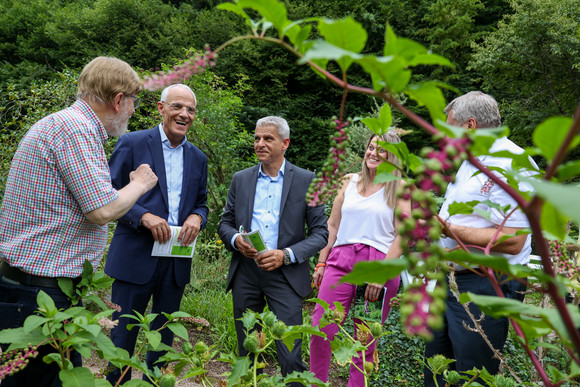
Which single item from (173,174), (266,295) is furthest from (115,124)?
(266,295)

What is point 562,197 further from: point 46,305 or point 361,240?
point 361,240

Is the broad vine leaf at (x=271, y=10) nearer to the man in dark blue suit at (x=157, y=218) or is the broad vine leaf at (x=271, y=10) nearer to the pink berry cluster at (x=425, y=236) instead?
the pink berry cluster at (x=425, y=236)

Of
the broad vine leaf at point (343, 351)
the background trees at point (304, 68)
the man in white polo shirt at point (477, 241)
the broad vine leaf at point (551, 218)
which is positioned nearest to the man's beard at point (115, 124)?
the broad vine leaf at point (343, 351)

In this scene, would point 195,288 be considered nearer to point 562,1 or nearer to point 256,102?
point 256,102

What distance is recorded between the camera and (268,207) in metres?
3.28

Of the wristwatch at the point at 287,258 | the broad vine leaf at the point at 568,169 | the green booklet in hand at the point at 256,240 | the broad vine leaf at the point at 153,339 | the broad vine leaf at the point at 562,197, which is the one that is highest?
the broad vine leaf at the point at 568,169

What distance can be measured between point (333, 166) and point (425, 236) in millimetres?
378

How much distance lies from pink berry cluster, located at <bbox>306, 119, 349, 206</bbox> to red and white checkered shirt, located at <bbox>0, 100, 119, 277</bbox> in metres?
1.21

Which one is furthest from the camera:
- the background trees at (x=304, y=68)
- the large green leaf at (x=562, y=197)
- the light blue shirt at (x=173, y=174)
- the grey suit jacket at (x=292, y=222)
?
the background trees at (x=304, y=68)

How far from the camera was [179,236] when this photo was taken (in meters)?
2.95

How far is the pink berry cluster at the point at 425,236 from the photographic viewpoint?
1.36 feet

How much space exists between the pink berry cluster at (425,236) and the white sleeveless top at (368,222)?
284 centimetres

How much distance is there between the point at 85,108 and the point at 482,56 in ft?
51.6

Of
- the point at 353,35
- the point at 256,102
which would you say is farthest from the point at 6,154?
the point at 256,102
